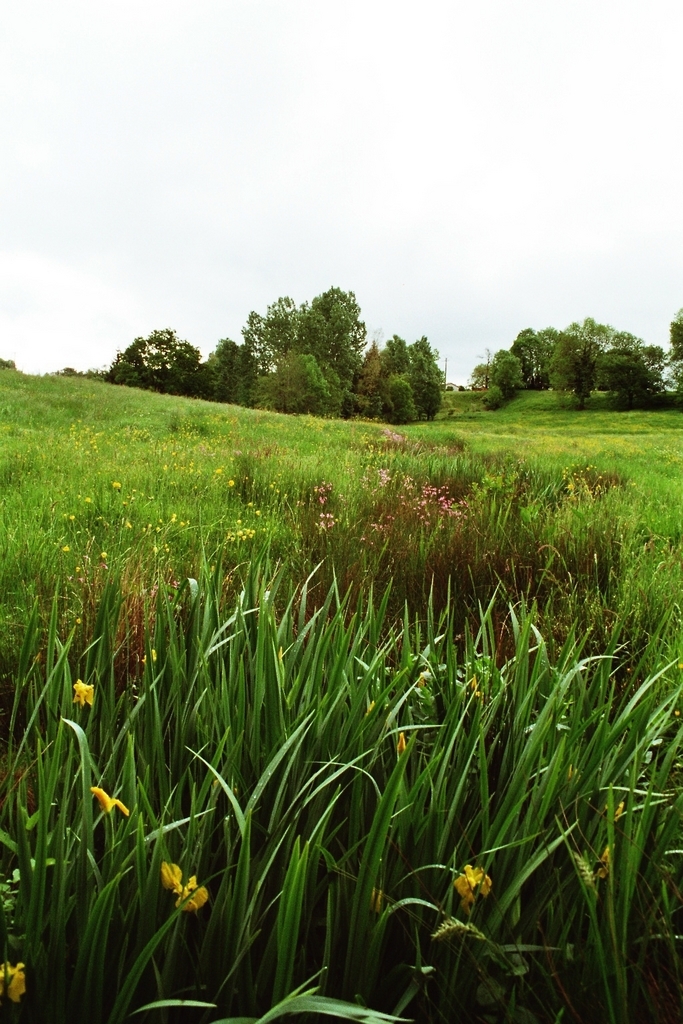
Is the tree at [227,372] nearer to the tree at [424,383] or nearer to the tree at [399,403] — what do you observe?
the tree at [399,403]

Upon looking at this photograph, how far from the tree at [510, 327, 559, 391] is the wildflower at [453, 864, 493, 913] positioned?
97.8m

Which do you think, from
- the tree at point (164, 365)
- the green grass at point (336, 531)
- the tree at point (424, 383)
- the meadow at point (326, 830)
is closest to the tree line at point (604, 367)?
the tree at point (424, 383)

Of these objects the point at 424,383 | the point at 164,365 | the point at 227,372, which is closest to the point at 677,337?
the point at 424,383

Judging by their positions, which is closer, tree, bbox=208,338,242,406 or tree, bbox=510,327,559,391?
tree, bbox=208,338,242,406

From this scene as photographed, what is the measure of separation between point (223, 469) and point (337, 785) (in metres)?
5.86

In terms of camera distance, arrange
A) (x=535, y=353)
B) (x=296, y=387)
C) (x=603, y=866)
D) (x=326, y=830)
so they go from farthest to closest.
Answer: (x=535, y=353), (x=296, y=387), (x=326, y=830), (x=603, y=866)

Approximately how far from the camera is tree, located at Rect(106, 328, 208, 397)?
67.1 m

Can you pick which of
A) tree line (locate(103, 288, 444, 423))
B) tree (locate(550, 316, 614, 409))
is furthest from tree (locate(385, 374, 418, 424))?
tree (locate(550, 316, 614, 409))

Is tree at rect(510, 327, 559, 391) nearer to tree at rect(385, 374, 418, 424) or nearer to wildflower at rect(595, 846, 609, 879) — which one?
tree at rect(385, 374, 418, 424)

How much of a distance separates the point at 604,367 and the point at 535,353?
3136 cm

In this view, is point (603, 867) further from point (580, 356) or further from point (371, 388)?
point (580, 356)

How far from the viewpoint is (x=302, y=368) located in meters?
48.7

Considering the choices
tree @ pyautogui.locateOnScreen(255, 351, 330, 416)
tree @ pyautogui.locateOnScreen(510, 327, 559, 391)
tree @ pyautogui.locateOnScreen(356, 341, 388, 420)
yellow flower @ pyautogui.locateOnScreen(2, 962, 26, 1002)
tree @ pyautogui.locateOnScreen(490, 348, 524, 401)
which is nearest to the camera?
yellow flower @ pyautogui.locateOnScreen(2, 962, 26, 1002)

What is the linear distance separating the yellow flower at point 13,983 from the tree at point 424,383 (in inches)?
2913
